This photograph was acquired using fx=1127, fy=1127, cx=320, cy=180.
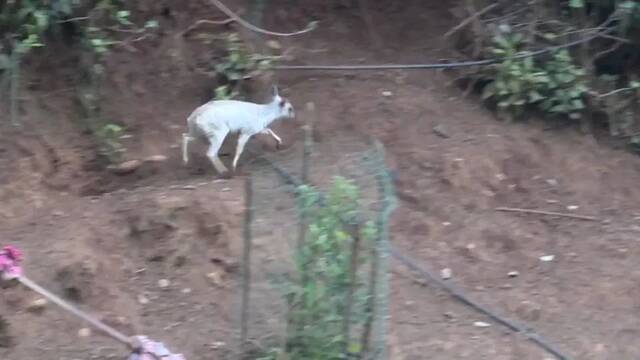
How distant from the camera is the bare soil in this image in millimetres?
5375

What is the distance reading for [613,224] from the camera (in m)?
6.50

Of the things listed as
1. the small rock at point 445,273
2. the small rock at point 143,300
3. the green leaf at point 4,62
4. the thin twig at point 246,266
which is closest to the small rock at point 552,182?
the small rock at point 445,273

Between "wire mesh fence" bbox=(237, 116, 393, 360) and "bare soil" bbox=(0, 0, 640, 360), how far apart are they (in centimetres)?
8

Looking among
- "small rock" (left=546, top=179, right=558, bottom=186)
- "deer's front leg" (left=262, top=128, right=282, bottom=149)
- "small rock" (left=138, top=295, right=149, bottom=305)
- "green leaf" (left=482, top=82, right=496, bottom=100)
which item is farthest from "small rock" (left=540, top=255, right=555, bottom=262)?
"small rock" (left=138, top=295, right=149, bottom=305)

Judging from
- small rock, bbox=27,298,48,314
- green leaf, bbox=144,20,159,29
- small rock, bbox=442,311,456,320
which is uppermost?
green leaf, bbox=144,20,159,29

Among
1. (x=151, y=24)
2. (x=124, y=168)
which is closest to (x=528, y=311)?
(x=124, y=168)

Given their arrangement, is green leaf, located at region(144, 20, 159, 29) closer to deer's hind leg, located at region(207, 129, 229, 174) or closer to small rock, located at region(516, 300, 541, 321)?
deer's hind leg, located at region(207, 129, 229, 174)

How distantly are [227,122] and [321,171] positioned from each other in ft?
2.23

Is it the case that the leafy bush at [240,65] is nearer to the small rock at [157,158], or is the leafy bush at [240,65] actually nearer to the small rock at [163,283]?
the small rock at [157,158]

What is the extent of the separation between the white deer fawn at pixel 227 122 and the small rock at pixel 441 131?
1.08 m

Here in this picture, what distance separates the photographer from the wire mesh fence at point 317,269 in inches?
179

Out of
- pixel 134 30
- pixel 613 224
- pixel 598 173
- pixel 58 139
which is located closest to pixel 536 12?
pixel 598 173

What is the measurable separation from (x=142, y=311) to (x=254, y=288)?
71 cm

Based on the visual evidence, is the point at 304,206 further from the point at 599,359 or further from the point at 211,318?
the point at 599,359
